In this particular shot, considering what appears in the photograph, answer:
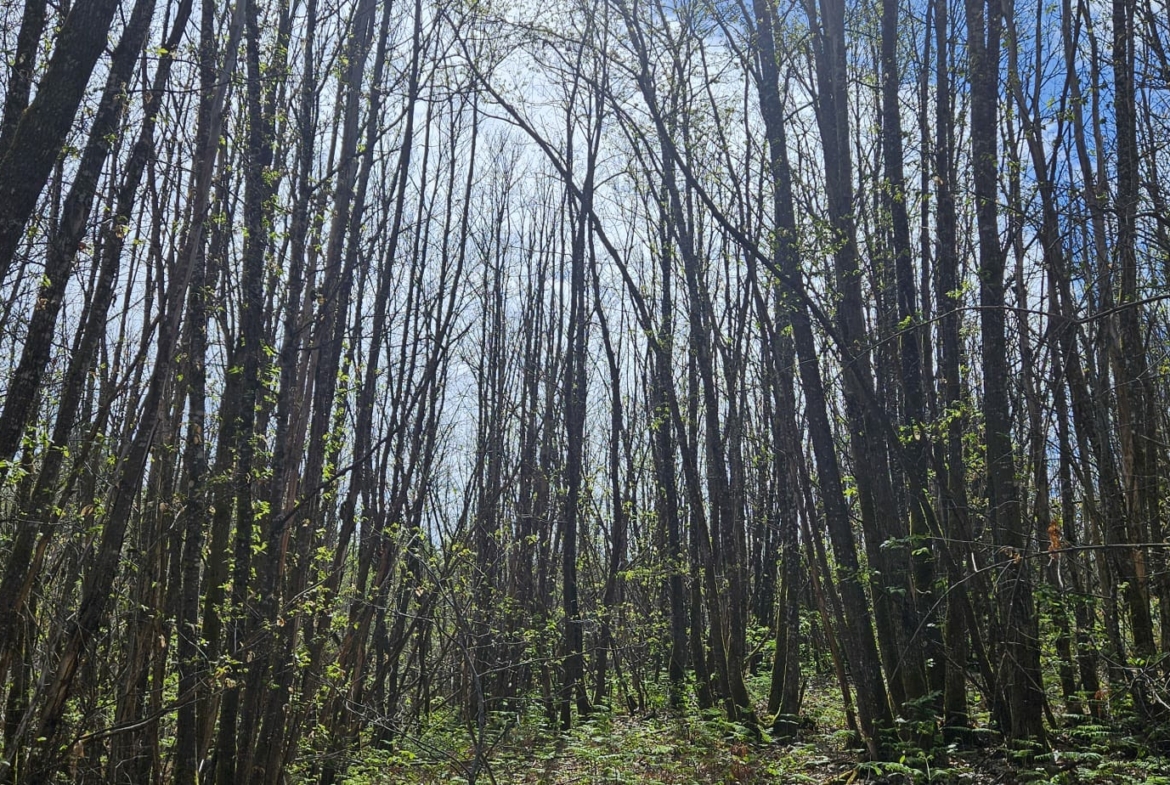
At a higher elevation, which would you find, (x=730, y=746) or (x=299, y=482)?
(x=299, y=482)

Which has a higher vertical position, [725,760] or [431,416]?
[431,416]

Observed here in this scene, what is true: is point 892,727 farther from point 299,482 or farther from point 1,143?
point 1,143

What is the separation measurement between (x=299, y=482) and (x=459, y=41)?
15.8ft

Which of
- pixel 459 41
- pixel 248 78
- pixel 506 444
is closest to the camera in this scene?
pixel 248 78

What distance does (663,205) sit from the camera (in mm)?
10617

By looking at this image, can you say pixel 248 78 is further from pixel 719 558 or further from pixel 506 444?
pixel 506 444

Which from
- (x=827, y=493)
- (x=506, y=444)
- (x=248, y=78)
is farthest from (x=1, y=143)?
(x=506, y=444)

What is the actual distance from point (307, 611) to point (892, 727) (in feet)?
14.5

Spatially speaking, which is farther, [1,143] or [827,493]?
[827,493]

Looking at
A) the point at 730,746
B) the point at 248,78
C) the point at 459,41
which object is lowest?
the point at 730,746

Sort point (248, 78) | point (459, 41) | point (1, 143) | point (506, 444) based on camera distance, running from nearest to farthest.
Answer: point (1, 143), point (248, 78), point (459, 41), point (506, 444)

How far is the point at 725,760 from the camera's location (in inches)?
334

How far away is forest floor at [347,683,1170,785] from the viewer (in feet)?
18.8

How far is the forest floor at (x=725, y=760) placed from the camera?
573cm
